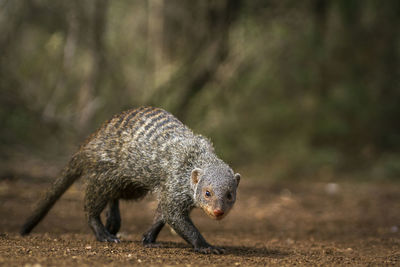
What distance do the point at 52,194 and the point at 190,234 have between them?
193cm

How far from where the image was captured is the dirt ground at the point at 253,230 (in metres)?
4.35

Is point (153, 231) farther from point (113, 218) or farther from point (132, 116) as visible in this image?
point (132, 116)

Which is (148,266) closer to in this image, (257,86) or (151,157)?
(151,157)

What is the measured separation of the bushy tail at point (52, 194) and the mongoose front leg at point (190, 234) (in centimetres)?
149

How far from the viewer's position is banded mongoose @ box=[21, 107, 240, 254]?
4.92m

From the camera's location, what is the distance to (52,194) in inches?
233

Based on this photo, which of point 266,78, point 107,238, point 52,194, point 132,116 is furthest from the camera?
point 266,78

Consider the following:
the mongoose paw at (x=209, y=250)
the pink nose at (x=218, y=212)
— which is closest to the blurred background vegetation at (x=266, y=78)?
the mongoose paw at (x=209, y=250)

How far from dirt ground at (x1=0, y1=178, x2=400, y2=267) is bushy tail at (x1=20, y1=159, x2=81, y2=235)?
180mm

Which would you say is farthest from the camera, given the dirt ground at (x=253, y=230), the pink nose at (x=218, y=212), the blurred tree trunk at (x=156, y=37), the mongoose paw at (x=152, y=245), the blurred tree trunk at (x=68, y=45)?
the blurred tree trunk at (x=156, y=37)

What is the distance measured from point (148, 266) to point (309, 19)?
10.00 metres

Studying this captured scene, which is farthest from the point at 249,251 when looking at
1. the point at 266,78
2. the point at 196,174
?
the point at 266,78

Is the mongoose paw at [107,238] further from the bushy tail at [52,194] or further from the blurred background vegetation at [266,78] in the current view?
the blurred background vegetation at [266,78]

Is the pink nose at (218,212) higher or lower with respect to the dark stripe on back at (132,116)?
lower
